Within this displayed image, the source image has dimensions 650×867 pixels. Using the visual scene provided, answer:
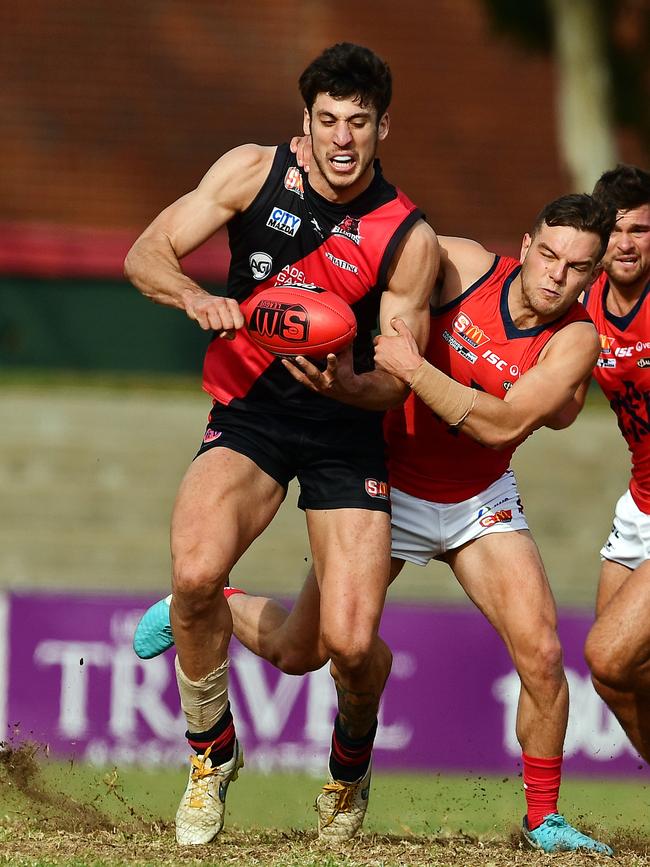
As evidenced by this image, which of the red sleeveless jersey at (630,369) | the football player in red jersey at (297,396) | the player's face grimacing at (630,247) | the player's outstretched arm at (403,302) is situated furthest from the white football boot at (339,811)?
the player's face grimacing at (630,247)

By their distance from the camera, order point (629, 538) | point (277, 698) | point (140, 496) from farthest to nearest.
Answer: point (140, 496)
point (277, 698)
point (629, 538)

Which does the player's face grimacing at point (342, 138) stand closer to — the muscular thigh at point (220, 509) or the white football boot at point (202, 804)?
the muscular thigh at point (220, 509)

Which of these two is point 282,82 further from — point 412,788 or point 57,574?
point 412,788

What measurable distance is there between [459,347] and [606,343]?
77 cm

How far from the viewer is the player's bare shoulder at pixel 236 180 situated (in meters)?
6.02

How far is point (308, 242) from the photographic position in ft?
19.8

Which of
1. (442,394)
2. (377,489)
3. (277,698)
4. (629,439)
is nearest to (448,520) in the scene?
(377,489)

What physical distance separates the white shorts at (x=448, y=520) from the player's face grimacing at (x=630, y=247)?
3.27ft

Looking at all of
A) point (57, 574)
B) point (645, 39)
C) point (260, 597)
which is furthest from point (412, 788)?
point (645, 39)

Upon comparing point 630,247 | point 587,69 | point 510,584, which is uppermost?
point 587,69

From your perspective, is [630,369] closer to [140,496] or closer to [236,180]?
[236,180]

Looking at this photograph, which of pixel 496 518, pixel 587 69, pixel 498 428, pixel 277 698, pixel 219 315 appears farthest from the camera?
pixel 587 69

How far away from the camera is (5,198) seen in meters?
19.6

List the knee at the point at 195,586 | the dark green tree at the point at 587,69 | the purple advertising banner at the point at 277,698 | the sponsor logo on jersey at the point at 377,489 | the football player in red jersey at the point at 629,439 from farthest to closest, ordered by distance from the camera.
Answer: the dark green tree at the point at 587,69 → the purple advertising banner at the point at 277,698 → the football player in red jersey at the point at 629,439 → the sponsor logo on jersey at the point at 377,489 → the knee at the point at 195,586
